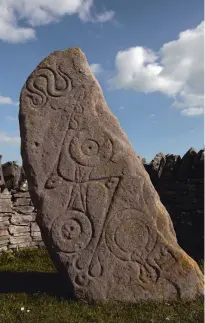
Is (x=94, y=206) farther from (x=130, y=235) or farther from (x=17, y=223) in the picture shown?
(x=17, y=223)

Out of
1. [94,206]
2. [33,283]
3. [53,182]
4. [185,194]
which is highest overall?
[53,182]

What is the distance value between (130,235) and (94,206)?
1.71 feet

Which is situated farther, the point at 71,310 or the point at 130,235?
the point at 130,235


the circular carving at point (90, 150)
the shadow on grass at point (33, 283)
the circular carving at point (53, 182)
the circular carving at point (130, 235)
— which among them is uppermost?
the circular carving at point (90, 150)

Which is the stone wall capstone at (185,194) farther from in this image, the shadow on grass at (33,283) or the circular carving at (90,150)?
the circular carving at (90,150)

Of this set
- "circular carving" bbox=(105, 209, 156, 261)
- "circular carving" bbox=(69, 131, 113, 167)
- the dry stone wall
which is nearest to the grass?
"circular carving" bbox=(105, 209, 156, 261)

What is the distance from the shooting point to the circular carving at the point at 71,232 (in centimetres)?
459

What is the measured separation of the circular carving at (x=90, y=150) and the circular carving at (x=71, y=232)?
0.63 metres

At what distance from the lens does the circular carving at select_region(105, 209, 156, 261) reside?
461 centimetres

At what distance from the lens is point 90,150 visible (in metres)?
4.80

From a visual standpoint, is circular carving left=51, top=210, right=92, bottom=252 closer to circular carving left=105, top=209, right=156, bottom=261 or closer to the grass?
circular carving left=105, top=209, right=156, bottom=261

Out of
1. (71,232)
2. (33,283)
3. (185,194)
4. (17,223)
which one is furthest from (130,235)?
(17,223)

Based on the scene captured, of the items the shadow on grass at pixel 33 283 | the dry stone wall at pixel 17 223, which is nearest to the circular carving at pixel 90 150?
the shadow on grass at pixel 33 283

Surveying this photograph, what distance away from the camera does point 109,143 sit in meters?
4.84
